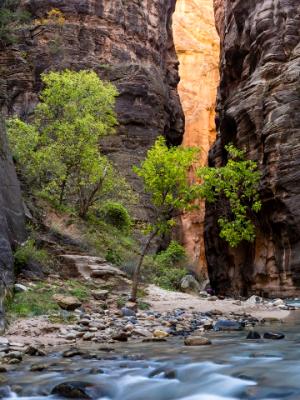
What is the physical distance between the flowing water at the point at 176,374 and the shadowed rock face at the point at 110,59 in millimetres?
31092

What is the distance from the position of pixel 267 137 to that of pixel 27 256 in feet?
58.6

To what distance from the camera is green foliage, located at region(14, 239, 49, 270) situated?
13.9m

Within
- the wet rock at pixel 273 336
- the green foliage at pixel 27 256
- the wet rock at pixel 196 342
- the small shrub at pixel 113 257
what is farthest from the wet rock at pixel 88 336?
the small shrub at pixel 113 257

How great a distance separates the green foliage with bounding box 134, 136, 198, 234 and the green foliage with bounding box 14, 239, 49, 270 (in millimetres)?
3813

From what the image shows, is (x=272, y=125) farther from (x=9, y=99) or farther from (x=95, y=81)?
(x=9, y=99)

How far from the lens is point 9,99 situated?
39.0 meters

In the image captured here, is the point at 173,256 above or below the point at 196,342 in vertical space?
above

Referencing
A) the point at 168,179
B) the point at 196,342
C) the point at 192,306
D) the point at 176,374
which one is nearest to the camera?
the point at 176,374

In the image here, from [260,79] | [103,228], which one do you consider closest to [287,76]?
[260,79]

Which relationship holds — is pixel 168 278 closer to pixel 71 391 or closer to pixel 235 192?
pixel 235 192

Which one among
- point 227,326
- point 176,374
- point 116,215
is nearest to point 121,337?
point 227,326

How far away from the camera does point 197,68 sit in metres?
71.7

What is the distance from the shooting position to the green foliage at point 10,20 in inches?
1448

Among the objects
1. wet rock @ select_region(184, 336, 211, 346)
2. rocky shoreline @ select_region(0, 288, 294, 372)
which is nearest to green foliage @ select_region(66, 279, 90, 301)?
rocky shoreline @ select_region(0, 288, 294, 372)
